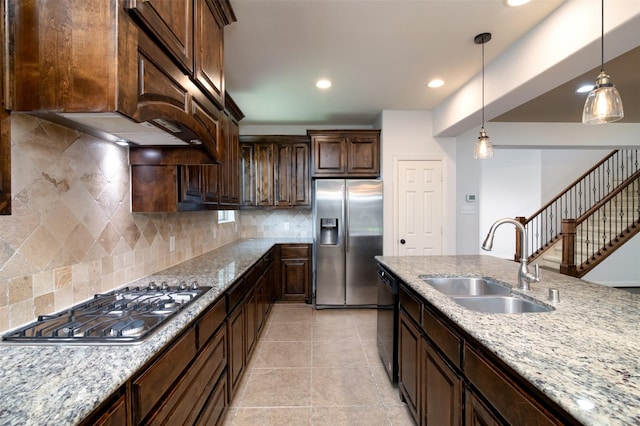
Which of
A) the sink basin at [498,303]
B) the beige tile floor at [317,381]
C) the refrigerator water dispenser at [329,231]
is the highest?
the refrigerator water dispenser at [329,231]

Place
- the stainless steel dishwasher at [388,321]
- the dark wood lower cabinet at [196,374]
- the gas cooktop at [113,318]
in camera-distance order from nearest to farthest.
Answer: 1. the dark wood lower cabinet at [196,374]
2. the gas cooktop at [113,318]
3. the stainless steel dishwasher at [388,321]

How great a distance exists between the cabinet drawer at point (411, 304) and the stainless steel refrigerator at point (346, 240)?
6.25 feet

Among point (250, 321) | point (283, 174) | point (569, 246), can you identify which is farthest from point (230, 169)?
point (569, 246)

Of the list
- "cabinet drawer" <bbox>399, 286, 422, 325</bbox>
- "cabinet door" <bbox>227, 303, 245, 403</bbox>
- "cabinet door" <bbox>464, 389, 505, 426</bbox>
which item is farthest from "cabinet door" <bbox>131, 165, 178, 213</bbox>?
"cabinet door" <bbox>464, 389, 505, 426</bbox>

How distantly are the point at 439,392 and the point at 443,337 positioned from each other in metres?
0.29

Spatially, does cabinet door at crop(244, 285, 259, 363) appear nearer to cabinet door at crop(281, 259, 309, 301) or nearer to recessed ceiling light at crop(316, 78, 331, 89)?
cabinet door at crop(281, 259, 309, 301)

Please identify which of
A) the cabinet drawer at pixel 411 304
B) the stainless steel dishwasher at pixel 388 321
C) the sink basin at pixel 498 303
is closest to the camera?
the sink basin at pixel 498 303

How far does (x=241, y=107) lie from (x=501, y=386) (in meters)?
3.90

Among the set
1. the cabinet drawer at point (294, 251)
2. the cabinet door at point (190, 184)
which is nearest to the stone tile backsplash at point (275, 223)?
the cabinet drawer at point (294, 251)

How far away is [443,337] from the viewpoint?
135cm

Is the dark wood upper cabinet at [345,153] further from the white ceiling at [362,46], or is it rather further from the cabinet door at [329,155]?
the white ceiling at [362,46]

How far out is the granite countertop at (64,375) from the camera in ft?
2.18

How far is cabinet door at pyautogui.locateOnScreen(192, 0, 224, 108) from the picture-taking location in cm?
150

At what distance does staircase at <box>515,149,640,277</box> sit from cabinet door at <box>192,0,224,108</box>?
5.09 metres
